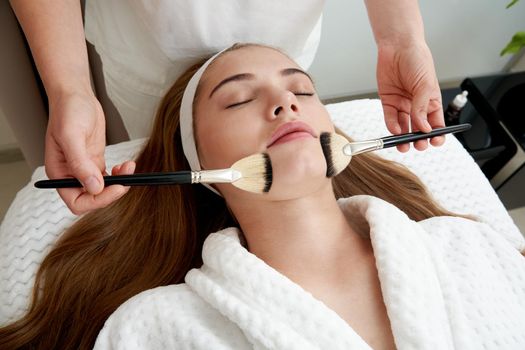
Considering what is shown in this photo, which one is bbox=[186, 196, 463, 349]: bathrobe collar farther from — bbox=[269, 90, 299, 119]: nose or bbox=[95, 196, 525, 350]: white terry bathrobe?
bbox=[269, 90, 299, 119]: nose

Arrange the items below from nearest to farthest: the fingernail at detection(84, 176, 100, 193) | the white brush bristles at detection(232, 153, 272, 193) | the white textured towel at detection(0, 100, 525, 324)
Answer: the fingernail at detection(84, 176, 100, 193)
the white brush bristles at detection(232, 153, 272, 193)
the white textured towel at detection(0, 100, 525, 324)

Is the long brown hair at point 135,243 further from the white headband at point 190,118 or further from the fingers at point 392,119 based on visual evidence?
the fingers at point 392,119

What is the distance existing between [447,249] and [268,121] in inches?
17.3

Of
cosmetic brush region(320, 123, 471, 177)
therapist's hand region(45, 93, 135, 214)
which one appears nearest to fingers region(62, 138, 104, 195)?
therapist's hand region(45, 93, 135, 214)

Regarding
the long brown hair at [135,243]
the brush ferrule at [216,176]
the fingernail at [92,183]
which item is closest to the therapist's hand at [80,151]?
the fingernail at [92,183]

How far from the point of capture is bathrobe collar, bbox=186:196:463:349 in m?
0.63

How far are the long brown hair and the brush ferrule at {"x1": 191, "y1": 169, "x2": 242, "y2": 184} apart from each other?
34 centimetres

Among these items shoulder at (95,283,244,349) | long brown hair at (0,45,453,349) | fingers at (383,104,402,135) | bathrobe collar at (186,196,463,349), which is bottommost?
long brown hair at (0,45,453,349)

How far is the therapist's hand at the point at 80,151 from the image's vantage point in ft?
1.88

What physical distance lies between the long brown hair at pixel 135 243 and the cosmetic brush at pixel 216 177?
32 centimetres

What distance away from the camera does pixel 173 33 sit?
0.84 metres

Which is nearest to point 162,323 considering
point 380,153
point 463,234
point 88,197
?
point 88,197

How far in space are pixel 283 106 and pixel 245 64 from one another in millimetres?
143

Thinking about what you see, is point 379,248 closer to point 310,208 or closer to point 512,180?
point 310,208
